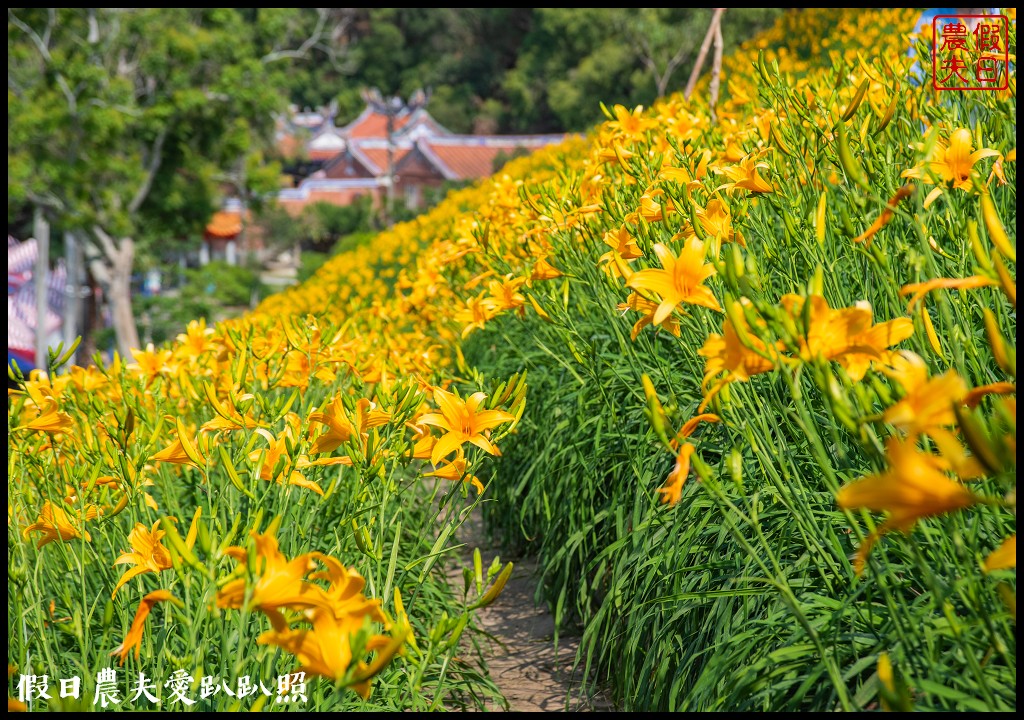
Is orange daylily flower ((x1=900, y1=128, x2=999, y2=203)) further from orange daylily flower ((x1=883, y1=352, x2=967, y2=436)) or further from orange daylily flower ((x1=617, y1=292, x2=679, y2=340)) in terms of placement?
orange daylily flower ((x1=883, y1=352, x2=967, y2=436))

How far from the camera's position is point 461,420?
1413 millimetres

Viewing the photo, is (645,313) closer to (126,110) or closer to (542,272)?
(542,272)

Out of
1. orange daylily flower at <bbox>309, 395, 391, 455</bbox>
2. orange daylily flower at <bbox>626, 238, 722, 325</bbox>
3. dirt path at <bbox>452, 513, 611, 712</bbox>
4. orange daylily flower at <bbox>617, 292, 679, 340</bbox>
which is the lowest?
→ dirt path at <bbox>452, 513, 611, 712</bbox>

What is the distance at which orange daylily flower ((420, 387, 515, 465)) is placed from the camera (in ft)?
4.54

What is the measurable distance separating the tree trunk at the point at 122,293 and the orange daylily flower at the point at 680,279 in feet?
59.7

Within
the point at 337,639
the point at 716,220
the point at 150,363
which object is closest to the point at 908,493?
the point at 337,639

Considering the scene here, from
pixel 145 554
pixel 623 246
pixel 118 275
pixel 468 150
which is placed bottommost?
pixel 118 275

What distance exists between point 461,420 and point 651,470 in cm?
77

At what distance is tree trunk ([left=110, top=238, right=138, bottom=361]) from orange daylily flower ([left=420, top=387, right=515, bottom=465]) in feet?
58.9

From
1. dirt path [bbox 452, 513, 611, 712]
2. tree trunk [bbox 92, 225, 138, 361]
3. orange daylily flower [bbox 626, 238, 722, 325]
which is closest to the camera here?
orange daylily flower [bbox 626, 238, 722, 325]

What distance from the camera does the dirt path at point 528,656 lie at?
2.11 metres

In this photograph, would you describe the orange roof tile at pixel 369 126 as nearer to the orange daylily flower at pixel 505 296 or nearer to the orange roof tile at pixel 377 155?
the orange roof tile at pixel 377 155

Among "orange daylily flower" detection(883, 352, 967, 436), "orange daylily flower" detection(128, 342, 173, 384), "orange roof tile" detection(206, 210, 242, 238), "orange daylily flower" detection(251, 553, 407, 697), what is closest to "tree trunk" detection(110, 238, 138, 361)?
"orange roof tile" detection(206, 210, 242, 238)

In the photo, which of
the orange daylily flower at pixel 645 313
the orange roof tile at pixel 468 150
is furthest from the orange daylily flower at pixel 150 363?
the orange roof tile at pixel 468 150
